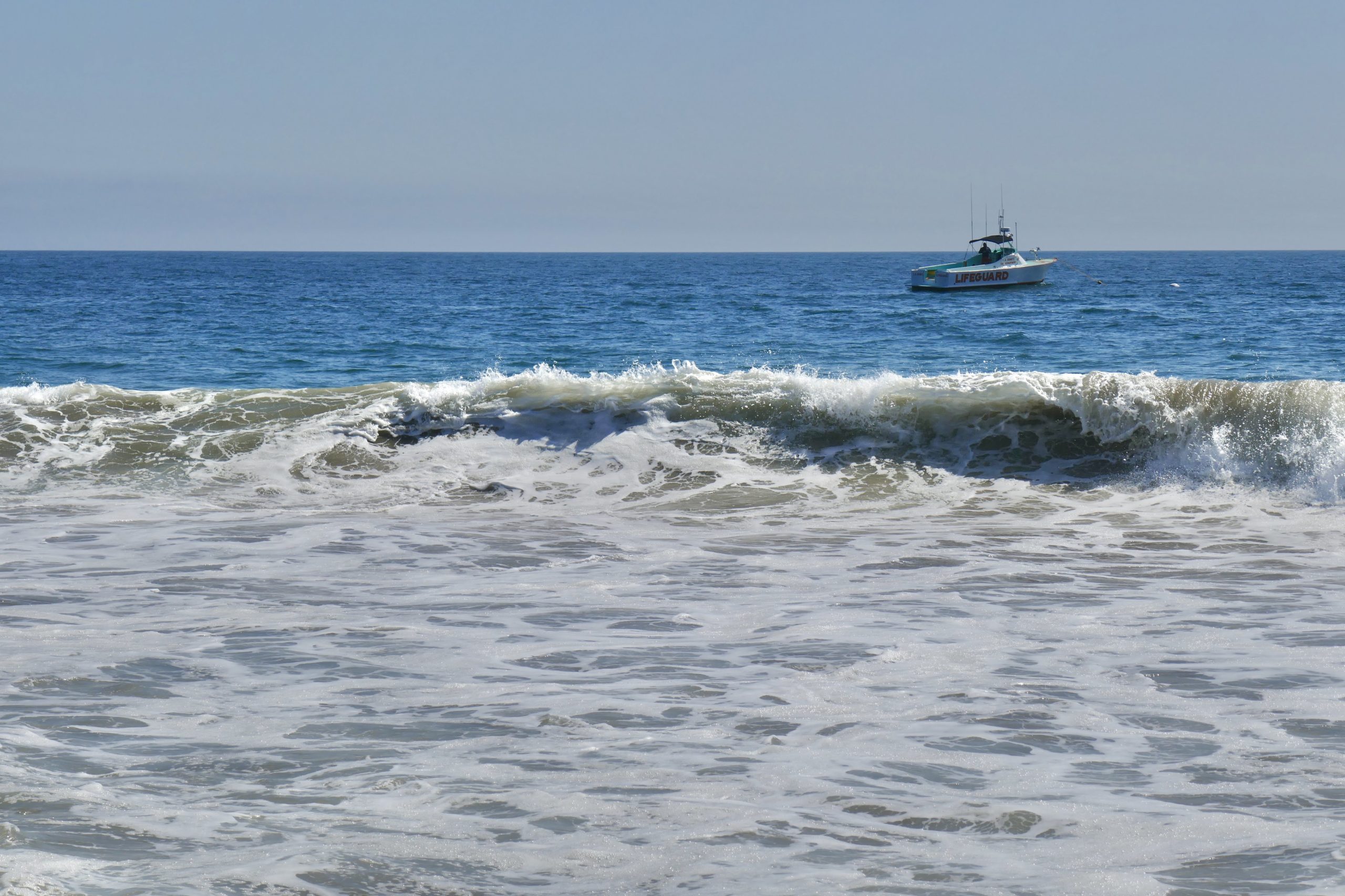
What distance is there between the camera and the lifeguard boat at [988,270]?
53469 millimetres

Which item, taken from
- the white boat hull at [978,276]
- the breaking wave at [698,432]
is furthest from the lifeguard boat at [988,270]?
the breaking wave at [698,432]

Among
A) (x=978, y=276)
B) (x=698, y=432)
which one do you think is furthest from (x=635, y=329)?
(x=978, y=276)

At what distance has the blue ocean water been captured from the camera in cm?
2548

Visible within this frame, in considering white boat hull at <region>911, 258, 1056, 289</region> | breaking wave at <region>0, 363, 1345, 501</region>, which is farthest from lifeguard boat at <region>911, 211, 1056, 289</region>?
breaking wave at <region>0, 363, 1345, 501</region>

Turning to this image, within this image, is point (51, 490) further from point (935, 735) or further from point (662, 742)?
point (935, 735)

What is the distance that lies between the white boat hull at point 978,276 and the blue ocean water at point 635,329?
1.86 ft

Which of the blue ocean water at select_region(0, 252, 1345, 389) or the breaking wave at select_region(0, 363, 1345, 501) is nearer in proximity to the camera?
the breaking wave at select_region(0, 363, 1345, 501)

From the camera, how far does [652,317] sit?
3969cm

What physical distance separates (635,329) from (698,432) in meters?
22.1

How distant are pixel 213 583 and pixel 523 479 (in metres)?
4.71

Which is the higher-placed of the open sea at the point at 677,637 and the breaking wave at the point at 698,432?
the breaking wave at the point at 698,432

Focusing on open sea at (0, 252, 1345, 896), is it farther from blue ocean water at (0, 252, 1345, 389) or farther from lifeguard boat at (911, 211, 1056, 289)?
lifeguard boat at (911, 211, 1056, 289)

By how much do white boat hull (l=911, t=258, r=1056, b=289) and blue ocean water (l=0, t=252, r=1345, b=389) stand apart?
567 millimetres

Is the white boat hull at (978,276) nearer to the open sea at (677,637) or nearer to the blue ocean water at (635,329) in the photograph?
the blue ocean water at (635,329)
